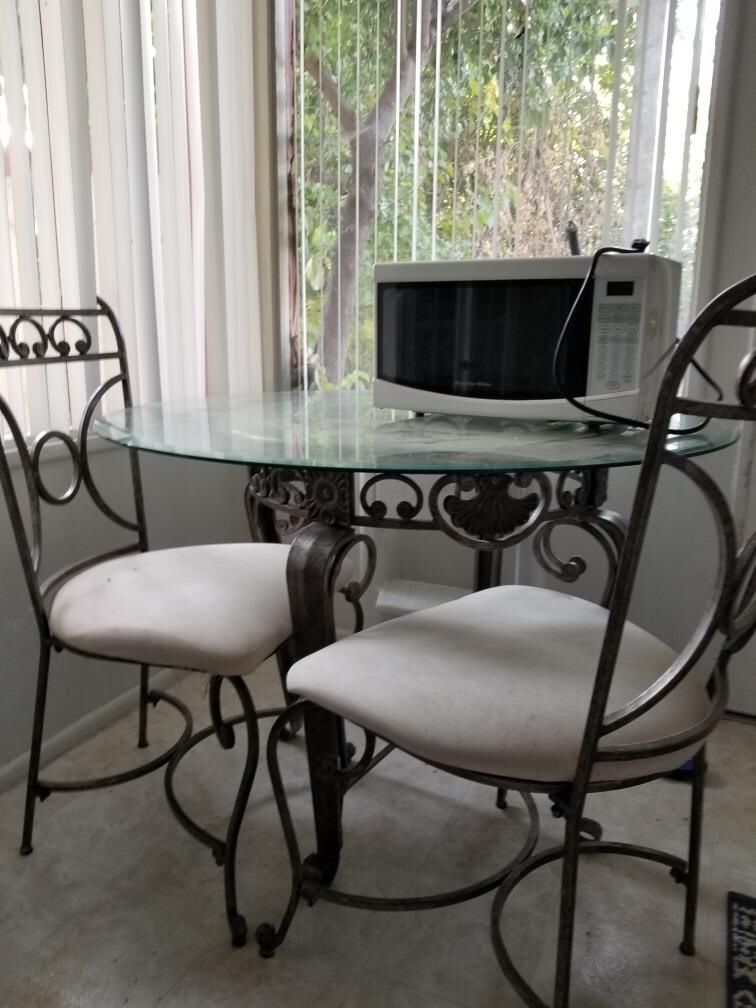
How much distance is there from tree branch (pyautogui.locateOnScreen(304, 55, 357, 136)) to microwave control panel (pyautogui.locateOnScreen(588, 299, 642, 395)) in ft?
3.94

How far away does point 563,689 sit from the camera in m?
0.91

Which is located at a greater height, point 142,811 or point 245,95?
point 245,95

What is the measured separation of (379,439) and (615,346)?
38 centimetres

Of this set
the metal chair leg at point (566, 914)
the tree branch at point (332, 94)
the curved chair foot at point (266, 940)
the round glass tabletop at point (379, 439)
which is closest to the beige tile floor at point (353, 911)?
the curved chair foot at point (266, 940)

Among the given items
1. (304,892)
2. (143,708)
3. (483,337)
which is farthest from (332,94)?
(304,892)

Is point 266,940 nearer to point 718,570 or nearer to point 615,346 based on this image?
point 718,570

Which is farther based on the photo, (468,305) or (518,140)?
(518,140)

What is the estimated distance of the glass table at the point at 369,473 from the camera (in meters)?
0.99

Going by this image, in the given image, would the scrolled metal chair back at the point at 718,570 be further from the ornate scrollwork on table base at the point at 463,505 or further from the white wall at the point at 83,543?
the white wall at the point at 83,543

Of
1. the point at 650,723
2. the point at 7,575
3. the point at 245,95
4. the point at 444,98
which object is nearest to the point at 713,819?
the point at 650,723

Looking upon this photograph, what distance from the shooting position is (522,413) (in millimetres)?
1201

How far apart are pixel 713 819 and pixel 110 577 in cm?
126

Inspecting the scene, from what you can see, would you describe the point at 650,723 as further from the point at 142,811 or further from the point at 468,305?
the point at 142,811

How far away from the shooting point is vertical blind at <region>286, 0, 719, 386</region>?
1.67 metres
